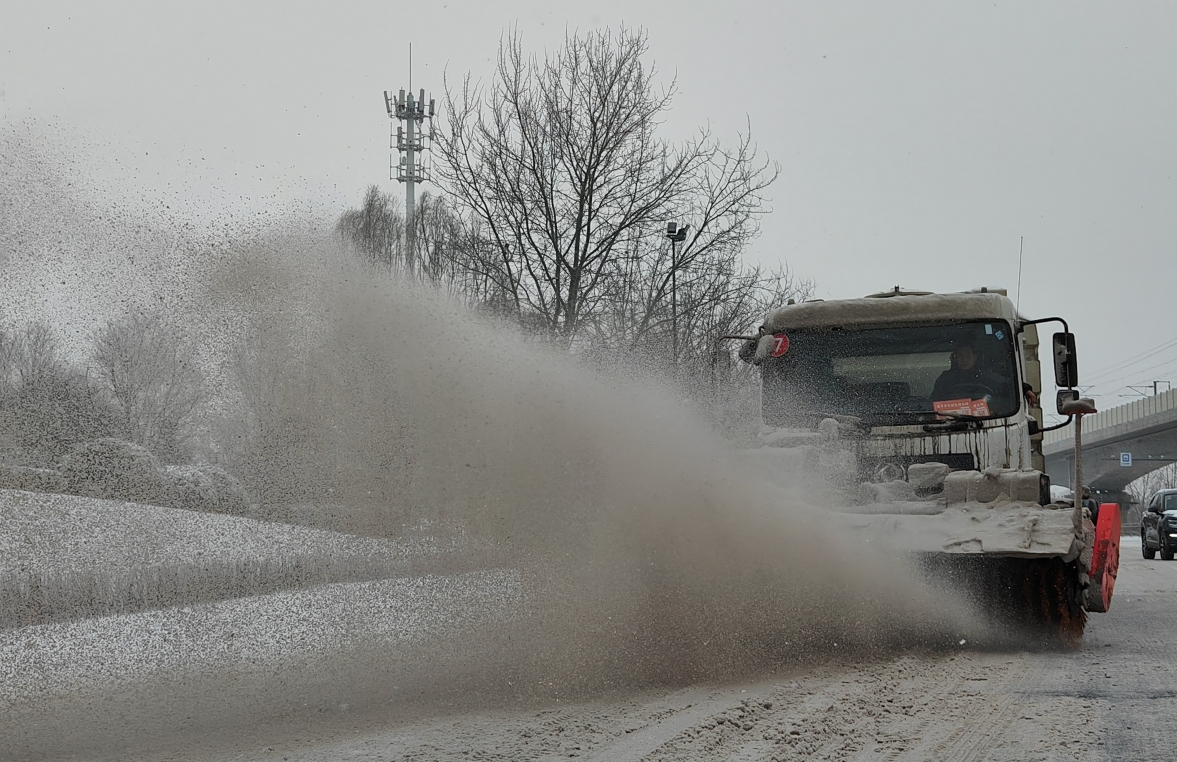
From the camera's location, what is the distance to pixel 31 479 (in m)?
8.04

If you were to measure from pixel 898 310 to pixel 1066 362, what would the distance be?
1330mm

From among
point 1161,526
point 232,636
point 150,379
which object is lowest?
point 1161,526

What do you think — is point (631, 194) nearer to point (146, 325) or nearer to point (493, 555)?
point (146, 325)

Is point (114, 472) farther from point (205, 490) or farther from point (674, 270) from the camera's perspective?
point (674, 270)

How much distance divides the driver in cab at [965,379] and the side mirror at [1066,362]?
0.45 metres

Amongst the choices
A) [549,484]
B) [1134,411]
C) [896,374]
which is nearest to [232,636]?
[549,484]

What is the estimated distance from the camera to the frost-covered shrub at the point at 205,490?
887 cm

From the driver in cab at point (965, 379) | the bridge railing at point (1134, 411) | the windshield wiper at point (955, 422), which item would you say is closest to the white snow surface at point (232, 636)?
the windshield wiper at point (955, 422)

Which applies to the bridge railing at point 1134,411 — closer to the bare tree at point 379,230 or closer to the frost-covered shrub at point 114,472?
the bare tree at point 379,230

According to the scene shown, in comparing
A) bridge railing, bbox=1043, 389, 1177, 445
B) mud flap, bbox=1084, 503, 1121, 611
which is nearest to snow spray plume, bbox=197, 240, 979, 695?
mud flap, bbox=1084, 503, 1121, 611

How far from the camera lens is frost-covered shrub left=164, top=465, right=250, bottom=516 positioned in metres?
8.87

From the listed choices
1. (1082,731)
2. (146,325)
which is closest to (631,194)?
(146,325)

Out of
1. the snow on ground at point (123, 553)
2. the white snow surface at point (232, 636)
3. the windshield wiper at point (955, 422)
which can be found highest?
the windshield wiper at point (955, 422)

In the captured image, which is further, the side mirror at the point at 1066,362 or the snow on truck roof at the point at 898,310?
the snow on truck roof at the point at 898,310
